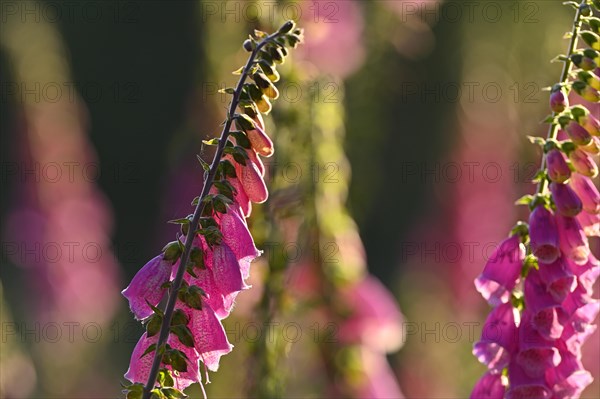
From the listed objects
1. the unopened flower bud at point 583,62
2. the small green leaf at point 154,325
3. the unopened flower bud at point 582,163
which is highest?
the unopened flower bud at point 583,62

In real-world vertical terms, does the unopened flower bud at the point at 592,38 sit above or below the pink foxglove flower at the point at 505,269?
above

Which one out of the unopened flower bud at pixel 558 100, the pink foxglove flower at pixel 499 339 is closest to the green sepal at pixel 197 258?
the pink foxglove flower at pixel 499 339

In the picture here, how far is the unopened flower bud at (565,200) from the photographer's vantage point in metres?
2.24

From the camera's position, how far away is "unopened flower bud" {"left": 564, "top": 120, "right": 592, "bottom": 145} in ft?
7.32

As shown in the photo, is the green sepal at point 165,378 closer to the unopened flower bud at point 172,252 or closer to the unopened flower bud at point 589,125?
the unopened flower bud at point 172,252

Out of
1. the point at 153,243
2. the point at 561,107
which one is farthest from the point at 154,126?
the point at 561,107

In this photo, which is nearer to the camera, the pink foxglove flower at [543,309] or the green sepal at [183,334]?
the green sepal at [183,334]

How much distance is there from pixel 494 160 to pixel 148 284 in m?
5.80

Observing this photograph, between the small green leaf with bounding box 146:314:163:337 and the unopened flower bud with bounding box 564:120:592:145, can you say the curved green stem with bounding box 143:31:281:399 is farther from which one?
the unopened flower bud with bounding box 564:120:592:145

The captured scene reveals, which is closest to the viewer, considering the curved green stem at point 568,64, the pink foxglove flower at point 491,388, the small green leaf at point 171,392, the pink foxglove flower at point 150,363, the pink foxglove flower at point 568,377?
the small green leaf at point 171,392

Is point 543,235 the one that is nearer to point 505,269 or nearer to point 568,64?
point 505,269

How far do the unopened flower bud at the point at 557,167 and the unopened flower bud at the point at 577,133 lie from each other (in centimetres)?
5

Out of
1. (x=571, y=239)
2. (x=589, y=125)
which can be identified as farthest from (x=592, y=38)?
(x=571, y=239)

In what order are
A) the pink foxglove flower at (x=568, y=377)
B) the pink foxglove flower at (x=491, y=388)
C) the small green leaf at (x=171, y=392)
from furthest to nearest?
1. the pink foxglove flower at (x=491, y=388)
2. the pink foxglove flower at (x=568, y=377)
3. the small green leaf at (x=171, y=392)
